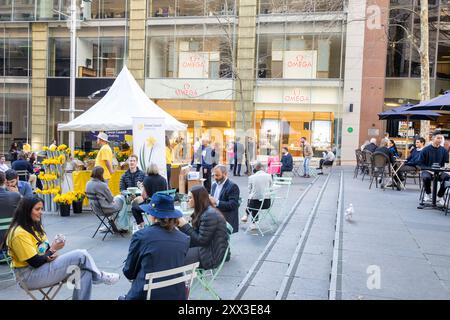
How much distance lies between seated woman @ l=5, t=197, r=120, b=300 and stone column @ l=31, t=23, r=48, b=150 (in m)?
26.4

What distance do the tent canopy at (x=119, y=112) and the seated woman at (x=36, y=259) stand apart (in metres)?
7.70

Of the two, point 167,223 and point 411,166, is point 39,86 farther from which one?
point 167,223

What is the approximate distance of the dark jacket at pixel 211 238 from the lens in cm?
484

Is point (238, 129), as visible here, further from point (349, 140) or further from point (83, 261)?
point (83, 261)

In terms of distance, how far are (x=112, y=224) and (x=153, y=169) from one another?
1346 millimetres

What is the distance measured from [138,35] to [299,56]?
10206 mm

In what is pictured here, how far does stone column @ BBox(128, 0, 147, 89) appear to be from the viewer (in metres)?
27.5

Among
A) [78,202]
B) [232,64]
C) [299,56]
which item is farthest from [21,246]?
[299,56]

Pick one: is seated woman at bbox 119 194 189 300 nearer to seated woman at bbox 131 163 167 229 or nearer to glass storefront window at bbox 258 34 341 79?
seated woman at bbox 131 163 167 229

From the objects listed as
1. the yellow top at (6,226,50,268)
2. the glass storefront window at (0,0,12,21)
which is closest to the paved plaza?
the yellow top at (6,226,50,268)

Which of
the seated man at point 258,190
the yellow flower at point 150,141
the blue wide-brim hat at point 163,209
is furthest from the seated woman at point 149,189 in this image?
the blue wide-brim hat at point 163,209

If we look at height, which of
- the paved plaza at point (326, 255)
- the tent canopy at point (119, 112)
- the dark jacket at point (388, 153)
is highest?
the tent canopy at point (119, 112)

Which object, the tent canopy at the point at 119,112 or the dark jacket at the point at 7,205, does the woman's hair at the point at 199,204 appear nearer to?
the dark jacket at the point at 7,205
